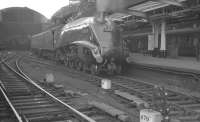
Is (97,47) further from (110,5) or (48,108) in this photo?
(48,108)

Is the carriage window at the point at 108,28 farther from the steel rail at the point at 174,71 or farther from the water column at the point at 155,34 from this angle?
the water column at the point at 155,34

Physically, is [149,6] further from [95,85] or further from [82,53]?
[95,85]

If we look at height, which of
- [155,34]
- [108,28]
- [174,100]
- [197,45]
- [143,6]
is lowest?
[174,100]

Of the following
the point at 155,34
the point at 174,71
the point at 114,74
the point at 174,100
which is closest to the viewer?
the point at 174,100

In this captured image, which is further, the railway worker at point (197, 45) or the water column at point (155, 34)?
the water column at point (155, 34)

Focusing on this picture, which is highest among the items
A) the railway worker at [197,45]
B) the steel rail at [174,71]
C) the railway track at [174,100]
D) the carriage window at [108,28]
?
the carriage window at [108,28]

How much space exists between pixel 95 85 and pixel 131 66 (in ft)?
14.4

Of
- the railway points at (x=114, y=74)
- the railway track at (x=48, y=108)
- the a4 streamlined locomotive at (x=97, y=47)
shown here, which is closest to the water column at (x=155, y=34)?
the railway points at (x=114, y=74)

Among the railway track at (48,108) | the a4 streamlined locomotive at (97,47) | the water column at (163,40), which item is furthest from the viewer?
the water column at (163,40)

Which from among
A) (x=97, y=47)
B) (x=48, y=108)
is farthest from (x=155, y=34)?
(x=48, y=108)

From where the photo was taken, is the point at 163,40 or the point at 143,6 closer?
the point at 143,6

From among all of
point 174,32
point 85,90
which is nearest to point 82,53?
point 85,90

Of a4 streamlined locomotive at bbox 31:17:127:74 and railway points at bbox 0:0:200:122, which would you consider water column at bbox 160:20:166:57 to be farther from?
a4 streamlined locomotive at bbox 31:17:127:74

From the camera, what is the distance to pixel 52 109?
7215mm
